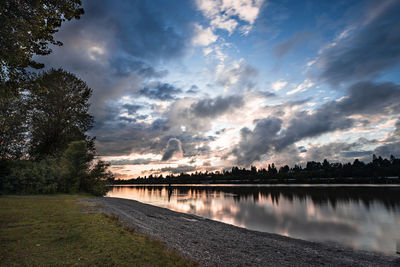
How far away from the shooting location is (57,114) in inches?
1877

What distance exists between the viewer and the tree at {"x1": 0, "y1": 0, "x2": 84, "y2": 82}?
10969 millimetres

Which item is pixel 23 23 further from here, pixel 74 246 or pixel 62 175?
pixel 62 175

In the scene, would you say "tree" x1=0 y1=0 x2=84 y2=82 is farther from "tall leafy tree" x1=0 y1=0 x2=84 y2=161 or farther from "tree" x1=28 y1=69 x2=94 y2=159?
"tree" x1=28 y1=69 x2=94 y2=159

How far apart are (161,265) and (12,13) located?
50.7 feet

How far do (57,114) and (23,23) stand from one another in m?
43.5

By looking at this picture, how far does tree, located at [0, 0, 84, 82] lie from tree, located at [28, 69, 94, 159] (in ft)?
127

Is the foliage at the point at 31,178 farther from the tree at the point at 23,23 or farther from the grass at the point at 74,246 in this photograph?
the tree at the point at 23,23

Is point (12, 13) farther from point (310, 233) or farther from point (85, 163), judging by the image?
point (85, 163)

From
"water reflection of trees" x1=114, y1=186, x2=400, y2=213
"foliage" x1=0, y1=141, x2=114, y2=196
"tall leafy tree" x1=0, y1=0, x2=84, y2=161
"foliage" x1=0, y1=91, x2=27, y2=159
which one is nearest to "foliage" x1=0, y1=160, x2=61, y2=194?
"foliage" x1=0, y1=141, x2=114, y2=196

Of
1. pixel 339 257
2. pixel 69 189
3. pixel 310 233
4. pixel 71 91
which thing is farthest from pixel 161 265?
pixel 71 91

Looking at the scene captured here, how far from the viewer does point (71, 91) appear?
50500 mm

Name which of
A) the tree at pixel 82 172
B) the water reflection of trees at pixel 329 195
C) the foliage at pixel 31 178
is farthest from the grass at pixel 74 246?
the water reflection of trees at pixel 329 195

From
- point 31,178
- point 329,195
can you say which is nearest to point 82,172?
point 31,178

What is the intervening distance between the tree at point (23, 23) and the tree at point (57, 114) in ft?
127
